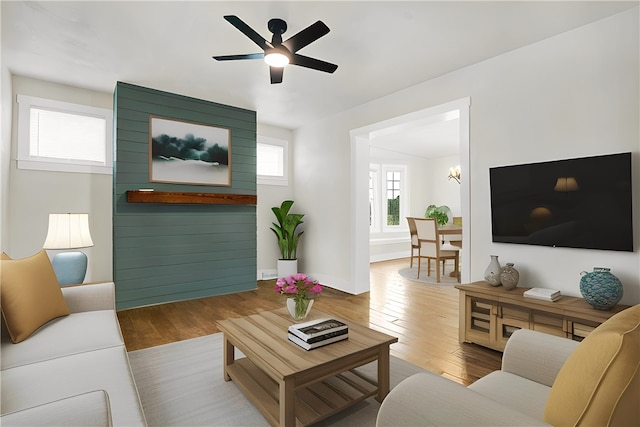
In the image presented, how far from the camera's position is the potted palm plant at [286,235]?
522 centimetres

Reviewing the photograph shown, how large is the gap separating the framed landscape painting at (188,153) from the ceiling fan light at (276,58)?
2183mm

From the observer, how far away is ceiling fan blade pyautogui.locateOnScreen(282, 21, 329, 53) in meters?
2.19

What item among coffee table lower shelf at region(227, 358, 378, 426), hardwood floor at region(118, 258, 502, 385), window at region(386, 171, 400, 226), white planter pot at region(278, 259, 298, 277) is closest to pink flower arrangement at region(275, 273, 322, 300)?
coffee table lower shelf at region(227, 358, 378, 426)

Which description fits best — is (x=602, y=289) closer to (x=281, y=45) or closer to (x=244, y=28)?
(x=281, y=45)

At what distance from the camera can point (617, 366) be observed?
2.66 ft

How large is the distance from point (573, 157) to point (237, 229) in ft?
13.1

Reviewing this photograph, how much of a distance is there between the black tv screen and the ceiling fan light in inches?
84.9

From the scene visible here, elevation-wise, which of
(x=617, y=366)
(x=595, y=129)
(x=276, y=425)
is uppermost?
(x=595, y=129)

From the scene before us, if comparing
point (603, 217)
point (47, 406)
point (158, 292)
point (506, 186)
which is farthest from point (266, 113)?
point (47, 406)

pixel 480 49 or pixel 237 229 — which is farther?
pixel 237 229

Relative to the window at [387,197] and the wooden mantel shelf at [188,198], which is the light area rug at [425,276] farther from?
the wooden mantel shelf at [188,198]

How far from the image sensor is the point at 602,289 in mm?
2139

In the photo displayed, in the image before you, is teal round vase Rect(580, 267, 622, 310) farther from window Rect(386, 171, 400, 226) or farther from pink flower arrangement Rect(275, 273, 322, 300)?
window Rect(386, 171, 400, 226)

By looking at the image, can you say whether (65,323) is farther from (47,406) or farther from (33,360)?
(47,406)
